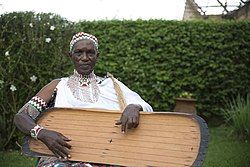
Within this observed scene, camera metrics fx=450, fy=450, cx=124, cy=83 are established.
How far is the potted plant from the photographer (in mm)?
9043

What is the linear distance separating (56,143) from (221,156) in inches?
162

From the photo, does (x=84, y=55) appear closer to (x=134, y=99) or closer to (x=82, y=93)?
(x=82, y=93)

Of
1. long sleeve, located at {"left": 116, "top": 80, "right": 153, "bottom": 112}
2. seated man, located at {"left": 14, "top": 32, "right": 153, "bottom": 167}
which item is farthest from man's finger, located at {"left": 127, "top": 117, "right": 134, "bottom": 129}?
long sleeve, located at {"left": 116, "top": 80, "right": 153, "bottom": 112}

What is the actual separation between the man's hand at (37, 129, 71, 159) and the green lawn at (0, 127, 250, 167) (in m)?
3.08

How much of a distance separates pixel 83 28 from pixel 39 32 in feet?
10.5

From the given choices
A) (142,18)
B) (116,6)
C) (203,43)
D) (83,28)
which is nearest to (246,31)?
(203,43)

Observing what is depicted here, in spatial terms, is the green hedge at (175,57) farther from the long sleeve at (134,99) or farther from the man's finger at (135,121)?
the man's finger at (135,121)

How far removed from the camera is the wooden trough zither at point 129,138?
2436mm

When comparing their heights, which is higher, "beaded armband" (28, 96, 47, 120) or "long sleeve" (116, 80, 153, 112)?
"long sleeve" (116, 80, 153, 112)

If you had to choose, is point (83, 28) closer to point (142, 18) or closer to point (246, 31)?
point (142, 18)

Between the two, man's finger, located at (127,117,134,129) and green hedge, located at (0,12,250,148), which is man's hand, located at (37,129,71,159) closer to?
man's finger, located at (127,117,134,129)

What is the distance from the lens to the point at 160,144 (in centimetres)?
250

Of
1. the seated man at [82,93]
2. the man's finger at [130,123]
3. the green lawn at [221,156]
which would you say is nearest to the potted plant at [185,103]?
the green lawn at [221,156]

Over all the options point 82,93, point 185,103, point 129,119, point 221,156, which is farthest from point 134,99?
point 185,103
